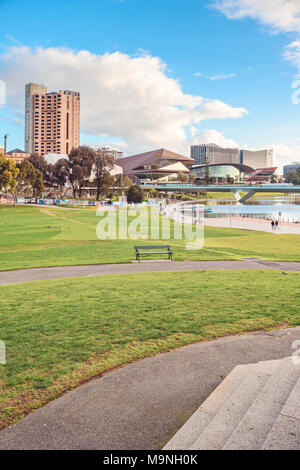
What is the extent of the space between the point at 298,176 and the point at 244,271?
7477 inches

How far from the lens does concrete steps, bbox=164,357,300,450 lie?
4746mm

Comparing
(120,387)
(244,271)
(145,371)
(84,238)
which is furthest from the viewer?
(84,238)

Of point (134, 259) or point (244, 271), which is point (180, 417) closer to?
point (244, 271)

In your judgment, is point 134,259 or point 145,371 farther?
point 134,259

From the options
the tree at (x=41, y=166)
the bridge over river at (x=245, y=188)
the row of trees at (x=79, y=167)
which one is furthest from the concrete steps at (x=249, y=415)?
the bridge over river at (x=245, y=188)

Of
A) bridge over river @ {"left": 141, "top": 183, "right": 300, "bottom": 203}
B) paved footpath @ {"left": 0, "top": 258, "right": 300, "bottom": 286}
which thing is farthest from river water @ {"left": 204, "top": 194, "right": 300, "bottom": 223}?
paved footpath @ {"left": 0, "top": 258, "right": 300, "bottom": 286}

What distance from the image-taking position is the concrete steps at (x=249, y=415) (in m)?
4.75

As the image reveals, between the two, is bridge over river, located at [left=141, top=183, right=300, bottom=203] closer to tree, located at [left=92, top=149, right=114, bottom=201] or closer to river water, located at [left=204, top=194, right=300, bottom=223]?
river water, located at [left=204, top=194, right=300, bottom=223]

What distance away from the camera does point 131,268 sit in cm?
1886

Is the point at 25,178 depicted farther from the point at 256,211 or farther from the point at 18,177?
the point at 256,211

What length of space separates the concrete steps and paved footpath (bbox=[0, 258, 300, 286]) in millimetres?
11610

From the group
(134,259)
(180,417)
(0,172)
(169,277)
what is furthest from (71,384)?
(0,172)

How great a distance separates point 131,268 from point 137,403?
13.0 meters

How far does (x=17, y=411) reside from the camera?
18.7 feet
